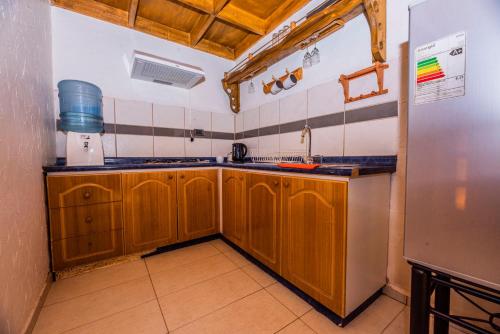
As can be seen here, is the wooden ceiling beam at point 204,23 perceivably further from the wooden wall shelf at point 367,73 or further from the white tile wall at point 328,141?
the white tile wall at point 328,141

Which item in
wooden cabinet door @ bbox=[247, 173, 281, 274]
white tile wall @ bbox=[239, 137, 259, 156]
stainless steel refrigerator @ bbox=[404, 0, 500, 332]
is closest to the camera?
stainless steel refrigerator @ bbox=[404, 0, 500, 332]

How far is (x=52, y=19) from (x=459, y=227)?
306 cm

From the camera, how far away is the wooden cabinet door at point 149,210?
1.67m

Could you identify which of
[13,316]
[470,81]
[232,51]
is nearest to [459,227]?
[470,81]

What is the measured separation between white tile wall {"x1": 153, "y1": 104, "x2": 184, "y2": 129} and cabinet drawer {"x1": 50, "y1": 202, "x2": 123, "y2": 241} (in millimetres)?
1025

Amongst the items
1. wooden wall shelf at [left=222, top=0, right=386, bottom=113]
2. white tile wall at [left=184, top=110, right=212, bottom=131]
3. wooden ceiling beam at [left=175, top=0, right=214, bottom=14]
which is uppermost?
wooden ceiling beam at [left=175, top=0, right=214, bottom=14]

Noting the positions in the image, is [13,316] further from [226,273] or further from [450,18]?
[450,18]

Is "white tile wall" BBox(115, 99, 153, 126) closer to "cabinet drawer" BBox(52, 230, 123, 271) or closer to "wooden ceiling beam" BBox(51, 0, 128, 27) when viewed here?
"wooden ceiling beam" BBox(51, 0, 128, 27)

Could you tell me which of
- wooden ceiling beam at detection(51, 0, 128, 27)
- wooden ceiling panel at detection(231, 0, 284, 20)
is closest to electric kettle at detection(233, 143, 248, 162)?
wooden ceiling panel at detection(231, 0, 284, 20)

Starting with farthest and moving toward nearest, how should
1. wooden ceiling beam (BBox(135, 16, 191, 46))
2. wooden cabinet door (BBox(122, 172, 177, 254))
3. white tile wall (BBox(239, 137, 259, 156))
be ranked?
white tile wall (BBox(239, 137, 259, 156)) < wooden ceiling beam (BBox(135, 16, 191, 46)) < wooden cabinet door (BBox(122, 172, 177, 254))

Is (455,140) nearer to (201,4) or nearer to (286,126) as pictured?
(286,126)

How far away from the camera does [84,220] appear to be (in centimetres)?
151

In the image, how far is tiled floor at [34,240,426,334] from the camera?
3.36ft

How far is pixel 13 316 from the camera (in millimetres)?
819
